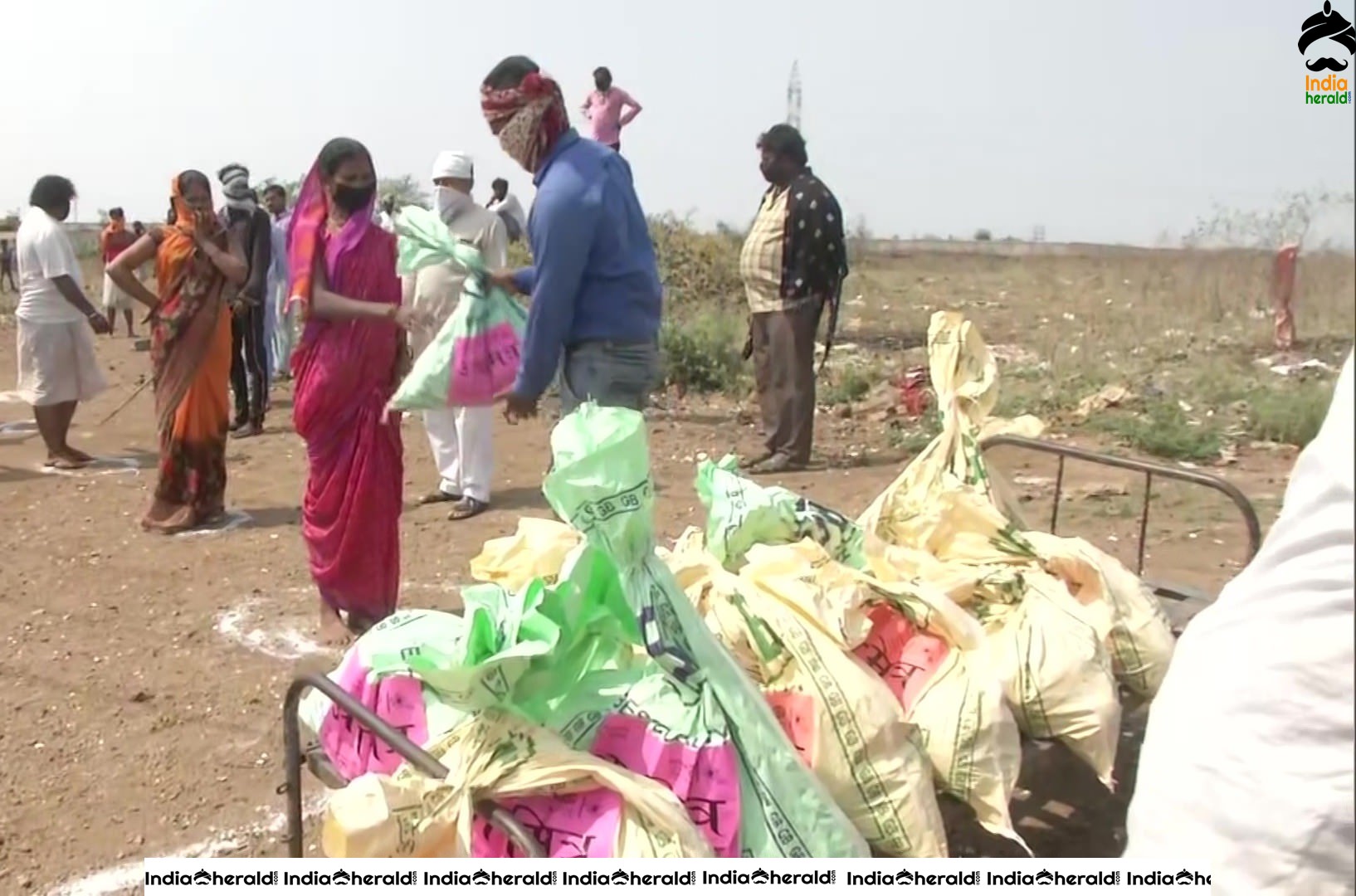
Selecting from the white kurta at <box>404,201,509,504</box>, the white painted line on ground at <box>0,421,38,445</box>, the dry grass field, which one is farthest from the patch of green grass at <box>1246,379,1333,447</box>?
the white painted line on ground at <box>0,421,38,445</box>

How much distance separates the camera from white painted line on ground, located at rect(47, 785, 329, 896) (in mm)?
3055

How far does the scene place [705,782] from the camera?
2033 millimetres

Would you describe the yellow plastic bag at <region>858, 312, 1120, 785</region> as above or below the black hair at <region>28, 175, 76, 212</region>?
below

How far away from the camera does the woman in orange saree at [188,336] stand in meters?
5.60

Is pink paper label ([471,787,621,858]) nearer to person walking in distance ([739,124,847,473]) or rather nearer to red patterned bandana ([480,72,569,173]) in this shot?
red patterned bandana ([480,72,569,173])

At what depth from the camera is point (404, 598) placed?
509 cm

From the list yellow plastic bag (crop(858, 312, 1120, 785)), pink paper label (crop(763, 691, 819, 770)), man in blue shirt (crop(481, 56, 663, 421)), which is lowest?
pink paper label (crop(763, 691, 819, 770))

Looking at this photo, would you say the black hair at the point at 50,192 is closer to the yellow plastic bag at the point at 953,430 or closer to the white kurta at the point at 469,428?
the white kurta at the point at 469,428

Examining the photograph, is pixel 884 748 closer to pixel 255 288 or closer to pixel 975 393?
pixel 975 393

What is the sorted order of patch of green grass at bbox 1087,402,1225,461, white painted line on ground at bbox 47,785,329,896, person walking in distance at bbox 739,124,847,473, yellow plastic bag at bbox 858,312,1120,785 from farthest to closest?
patch of green grass at bbox 1087,402,1225,461, person walking in distance at bbox 739,124,847,473, white painted line on ground at bbox 47,785,329,896, yellow plastic bag at bbox 858,312,1120,785

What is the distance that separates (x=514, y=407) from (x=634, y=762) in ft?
5.47

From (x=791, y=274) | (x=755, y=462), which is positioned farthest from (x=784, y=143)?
(x=755, y=462)

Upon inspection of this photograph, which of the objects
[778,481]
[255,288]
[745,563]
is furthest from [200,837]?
[255,288]

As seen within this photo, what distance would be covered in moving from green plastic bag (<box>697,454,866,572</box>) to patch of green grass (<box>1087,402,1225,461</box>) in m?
5.21
